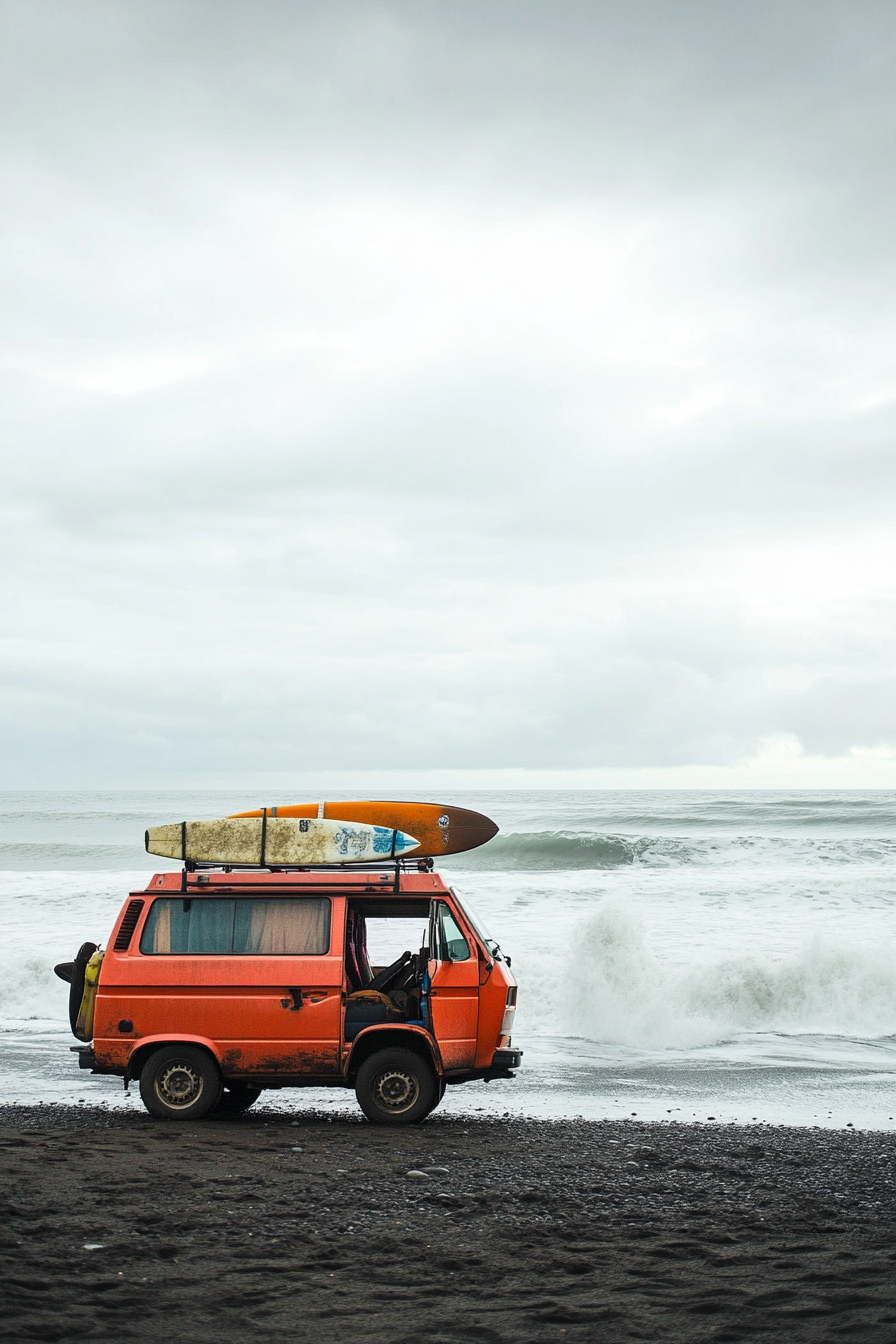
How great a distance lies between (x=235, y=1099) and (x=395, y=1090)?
1877 millimetres

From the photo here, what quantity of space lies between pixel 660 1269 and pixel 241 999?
497 cm

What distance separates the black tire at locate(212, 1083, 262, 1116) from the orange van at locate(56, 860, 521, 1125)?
21.3 inches

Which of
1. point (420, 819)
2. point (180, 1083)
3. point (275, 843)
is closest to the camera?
point (180, 1083)

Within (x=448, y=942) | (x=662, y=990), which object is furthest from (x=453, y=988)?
(x=662, y=990)

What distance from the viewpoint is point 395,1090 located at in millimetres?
9977

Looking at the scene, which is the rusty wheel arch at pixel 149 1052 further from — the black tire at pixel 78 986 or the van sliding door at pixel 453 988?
the van sliding door at pixel 453 988

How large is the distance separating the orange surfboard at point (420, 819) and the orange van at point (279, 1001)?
2.22 feet

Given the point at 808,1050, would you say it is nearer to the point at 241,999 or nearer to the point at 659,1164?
A: the point at 659,1164

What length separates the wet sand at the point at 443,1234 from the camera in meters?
5.19

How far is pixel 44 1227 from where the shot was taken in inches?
253

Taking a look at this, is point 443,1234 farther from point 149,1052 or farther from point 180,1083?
point 149,1052

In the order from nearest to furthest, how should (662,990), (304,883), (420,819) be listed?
(304,883) → (420,819) → (662,990)

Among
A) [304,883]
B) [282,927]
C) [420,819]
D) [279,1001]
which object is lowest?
[279,1001]

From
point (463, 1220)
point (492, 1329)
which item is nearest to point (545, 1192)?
point (463, 1220)
